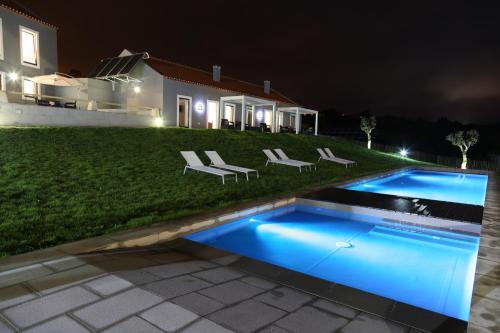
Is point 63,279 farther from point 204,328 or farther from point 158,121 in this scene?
point 158,121

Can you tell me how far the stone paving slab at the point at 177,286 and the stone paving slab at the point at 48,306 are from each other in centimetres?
47

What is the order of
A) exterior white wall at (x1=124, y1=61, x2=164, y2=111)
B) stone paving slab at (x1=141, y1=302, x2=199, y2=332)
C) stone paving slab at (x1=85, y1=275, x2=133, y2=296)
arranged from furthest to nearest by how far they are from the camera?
exterior white wall at (x1=124, y1=61, x2=164, y2=111)
stone paving slab at (x1=85, y1=275, x2=133, y2=296)
stone paving slab at (x1=141, y1=302, x2=199, y2=332)

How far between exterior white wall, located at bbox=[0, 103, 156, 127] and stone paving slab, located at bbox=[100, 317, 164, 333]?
1170cm

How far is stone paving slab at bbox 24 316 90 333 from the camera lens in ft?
7.11

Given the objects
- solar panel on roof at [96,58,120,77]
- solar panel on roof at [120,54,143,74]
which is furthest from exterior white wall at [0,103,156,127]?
solar panel on roof at [96,58,120,77]

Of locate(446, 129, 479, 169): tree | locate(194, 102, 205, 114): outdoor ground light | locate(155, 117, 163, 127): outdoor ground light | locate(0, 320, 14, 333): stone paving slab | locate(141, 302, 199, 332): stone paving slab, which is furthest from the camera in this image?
locate(446, 129, 479, 169): tree

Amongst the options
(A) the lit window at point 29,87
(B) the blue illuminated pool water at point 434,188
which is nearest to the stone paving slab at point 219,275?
(B) the blue illuminated pool water at point 434,188

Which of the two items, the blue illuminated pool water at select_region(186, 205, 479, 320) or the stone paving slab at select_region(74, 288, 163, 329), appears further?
the blue illuminated pool water at select_region(186, 205, 479, 320)

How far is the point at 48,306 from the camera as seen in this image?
245 cm

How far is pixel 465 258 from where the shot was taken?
4957 mm

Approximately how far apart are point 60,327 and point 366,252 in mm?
4286

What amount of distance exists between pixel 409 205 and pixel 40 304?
6618 millimetres

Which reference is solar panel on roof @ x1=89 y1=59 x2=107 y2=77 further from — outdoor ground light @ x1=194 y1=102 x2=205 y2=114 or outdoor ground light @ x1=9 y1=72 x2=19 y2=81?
outdoor ground light @ x1=194 y1=102 x2=205 y2=114

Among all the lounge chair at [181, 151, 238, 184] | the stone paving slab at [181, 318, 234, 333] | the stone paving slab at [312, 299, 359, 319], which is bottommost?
the stone paving slab at [312, 299, 359, 319]
